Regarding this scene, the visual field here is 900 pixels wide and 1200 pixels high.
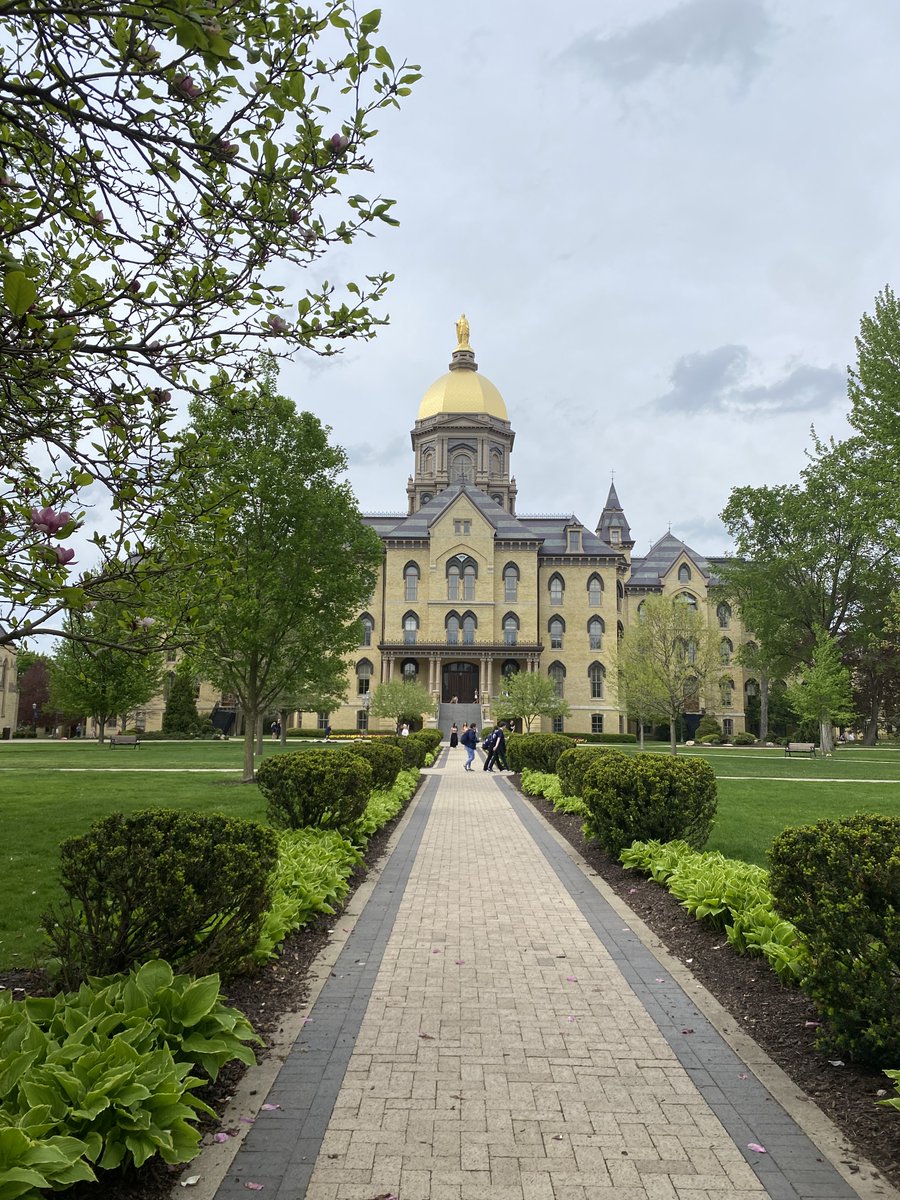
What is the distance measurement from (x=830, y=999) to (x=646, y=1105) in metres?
1.22

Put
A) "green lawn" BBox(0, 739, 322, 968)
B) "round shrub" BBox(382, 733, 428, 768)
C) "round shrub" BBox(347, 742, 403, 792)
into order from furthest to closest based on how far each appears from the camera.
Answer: "round shrub" BBox(382, 733, 428, 768), "round shrub" BBox(347, 742, 403, 792), "green lawn" BBox(0, 739, 322, 968)

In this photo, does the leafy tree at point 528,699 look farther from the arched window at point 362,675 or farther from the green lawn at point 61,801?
the arched window at point 362,675

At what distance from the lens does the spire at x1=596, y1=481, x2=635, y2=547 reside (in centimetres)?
7038

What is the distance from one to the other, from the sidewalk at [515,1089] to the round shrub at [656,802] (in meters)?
2.61

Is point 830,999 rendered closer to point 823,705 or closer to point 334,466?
point 334,466

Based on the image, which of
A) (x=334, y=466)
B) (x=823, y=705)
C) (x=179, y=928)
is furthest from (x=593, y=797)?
(x=823, y=705)

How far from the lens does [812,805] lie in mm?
16672

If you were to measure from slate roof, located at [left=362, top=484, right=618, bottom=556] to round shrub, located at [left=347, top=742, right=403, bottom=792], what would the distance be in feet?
144

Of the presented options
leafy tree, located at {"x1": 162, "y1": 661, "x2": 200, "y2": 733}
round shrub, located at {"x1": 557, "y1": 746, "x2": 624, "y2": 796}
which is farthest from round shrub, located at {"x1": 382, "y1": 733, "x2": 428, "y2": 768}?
leafy tree, located at {"x1": 162, "y1": 661, "x2": 200, "y2": 733}

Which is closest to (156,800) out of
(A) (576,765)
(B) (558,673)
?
(A) (576,765)

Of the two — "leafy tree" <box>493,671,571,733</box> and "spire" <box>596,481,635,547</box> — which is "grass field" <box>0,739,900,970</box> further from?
"spire" <box>596,481,635,547</box>

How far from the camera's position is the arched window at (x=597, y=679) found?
60.9 m

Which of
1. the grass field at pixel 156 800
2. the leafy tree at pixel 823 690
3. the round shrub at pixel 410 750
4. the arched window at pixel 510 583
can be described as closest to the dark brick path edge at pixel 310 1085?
the grass field at pixel 156 800

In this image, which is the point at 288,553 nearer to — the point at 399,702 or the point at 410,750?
the point at 410,750
